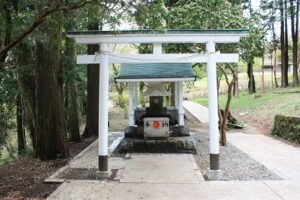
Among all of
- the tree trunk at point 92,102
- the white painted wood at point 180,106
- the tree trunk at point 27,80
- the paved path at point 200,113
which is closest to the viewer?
the tree trunk at point 27,80

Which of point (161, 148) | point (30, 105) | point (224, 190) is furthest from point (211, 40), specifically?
point (30, 105)

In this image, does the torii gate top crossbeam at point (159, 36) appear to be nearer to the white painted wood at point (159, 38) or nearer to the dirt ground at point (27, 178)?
the white painted wood at point (159, 38)

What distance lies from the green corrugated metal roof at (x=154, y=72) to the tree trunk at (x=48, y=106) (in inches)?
113

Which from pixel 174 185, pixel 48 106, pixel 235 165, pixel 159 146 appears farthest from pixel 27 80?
pixel 235 165

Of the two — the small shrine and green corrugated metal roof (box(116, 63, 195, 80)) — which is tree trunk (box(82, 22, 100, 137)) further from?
green corrugated metal roof (box(116, 63, 195, 80))

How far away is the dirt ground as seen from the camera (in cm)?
711

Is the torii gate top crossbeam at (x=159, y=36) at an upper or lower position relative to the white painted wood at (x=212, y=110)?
upper

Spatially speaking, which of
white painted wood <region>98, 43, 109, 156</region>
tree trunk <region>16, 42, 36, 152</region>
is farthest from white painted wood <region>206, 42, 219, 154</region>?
tree trunk <region>16, 42, 36, 152</region>

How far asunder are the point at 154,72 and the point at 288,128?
207 inches

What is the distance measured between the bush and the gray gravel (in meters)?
2.40

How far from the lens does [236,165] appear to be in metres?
9.30

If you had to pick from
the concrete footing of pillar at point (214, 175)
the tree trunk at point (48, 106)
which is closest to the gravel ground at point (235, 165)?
the concrete footing of pillar at point (214, 175)

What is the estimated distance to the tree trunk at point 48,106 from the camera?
970 cm

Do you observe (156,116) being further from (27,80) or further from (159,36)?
(159,36)
